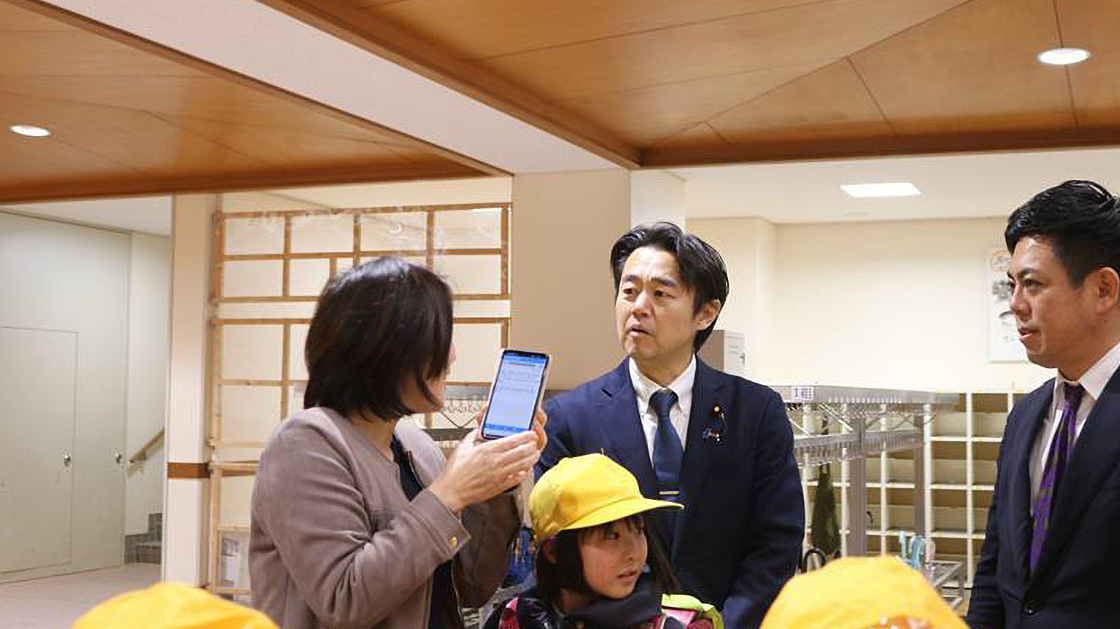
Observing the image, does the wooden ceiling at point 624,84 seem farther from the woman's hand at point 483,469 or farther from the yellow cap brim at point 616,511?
the woman's hand at point 483,469

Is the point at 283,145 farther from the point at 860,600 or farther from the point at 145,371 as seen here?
the point at 860,600

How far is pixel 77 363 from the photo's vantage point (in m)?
10.3

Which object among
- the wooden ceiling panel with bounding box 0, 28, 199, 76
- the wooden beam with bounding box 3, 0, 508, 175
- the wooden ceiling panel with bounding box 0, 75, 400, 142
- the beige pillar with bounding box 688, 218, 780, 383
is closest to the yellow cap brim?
the wooden beam with bounding box 3, 0, 508, 175

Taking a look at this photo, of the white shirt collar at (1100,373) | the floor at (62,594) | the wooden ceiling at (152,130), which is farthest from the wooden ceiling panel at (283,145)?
the white shirt collar at (1100,373)

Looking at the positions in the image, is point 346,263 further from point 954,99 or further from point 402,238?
point 954,99

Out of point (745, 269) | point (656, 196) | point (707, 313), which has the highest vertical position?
point (656, 196)

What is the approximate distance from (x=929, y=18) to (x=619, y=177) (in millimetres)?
2244

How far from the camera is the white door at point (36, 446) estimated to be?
31.8 ft

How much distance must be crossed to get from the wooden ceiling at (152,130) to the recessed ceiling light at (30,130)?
0.05 m

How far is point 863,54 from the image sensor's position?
480cm

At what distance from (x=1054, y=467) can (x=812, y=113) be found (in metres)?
3.57

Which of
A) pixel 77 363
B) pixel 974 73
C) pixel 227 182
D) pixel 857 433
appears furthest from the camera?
pixel 77 363

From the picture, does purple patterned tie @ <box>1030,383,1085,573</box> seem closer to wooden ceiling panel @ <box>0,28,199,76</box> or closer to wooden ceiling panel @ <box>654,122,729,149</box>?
wooden ceiling panel @ <box>0,28,199,76</box>

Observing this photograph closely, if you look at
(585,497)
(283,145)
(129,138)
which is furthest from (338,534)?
(129,138)
